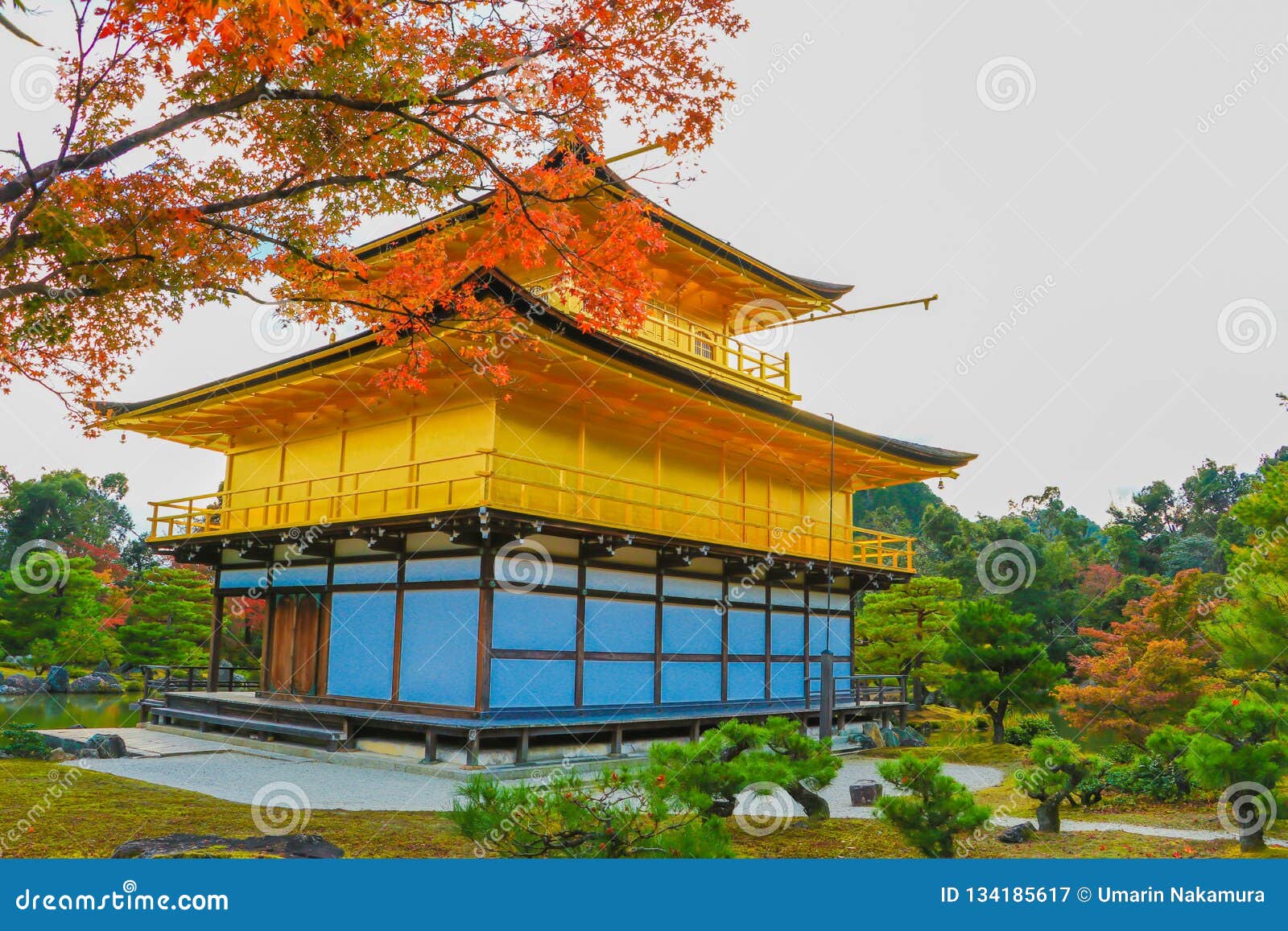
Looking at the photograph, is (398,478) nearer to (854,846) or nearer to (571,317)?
(571,317)

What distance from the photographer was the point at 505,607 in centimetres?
1416

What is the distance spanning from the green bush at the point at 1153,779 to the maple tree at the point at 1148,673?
5.80 meters

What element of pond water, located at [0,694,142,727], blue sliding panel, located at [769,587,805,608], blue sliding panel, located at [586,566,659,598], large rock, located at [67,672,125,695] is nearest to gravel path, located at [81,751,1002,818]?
blue sliding panel, located at [586,566,659,598]

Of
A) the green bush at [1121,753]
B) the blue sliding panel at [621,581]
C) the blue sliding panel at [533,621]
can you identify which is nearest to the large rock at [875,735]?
the green bush at [1121,753]

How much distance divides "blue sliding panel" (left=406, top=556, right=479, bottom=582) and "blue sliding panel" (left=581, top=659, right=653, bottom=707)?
8.79 feet

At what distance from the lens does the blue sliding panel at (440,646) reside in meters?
14.1

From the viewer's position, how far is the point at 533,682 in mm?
14453

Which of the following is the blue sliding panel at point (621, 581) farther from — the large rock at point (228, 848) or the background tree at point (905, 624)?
the background tree at point (905, 624)

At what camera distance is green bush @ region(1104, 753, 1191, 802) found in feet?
36.9

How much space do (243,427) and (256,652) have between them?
13.4 meters

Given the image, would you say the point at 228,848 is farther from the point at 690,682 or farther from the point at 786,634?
the point at 786,634

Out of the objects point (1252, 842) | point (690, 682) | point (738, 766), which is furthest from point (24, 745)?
point (1252, 842)

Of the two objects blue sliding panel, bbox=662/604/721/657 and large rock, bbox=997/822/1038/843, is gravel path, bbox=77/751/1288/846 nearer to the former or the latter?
large rock, bbox=997/822/1038/843

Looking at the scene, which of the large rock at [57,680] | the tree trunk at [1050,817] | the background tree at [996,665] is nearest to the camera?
the tree trunk at [1050,817]
